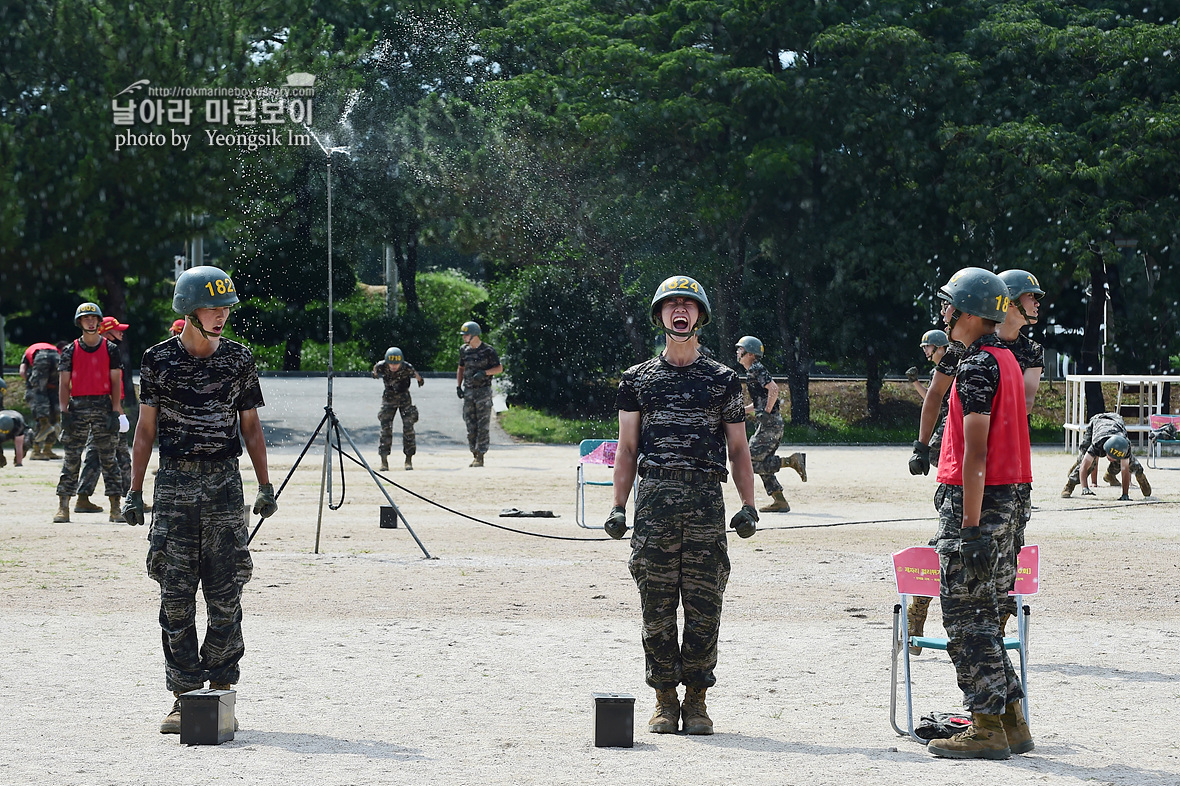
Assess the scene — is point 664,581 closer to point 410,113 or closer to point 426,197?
point 426,197

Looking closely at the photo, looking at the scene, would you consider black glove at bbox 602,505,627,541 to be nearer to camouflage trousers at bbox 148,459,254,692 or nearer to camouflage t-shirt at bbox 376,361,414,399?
camouflage trousers at bbox 148,459,254,692

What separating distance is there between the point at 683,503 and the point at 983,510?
3.92ft

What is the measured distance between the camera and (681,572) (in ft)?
19.5

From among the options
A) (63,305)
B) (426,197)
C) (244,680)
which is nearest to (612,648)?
(244,680)

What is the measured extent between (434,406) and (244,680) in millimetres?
27603

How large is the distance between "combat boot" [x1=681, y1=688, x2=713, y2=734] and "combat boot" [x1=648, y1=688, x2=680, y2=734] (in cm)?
4

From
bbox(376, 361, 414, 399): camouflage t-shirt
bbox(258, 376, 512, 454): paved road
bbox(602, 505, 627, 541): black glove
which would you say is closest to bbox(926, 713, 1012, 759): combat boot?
bbox(602, 505, 627, 541): black glove

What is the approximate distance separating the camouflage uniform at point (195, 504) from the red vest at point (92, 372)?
7920 mm

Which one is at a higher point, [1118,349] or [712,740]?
[1118,349]

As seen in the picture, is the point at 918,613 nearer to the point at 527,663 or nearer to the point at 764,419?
the point at 527,663

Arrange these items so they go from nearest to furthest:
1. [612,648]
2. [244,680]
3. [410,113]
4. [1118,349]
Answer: [244,680] < [612,648] < [1118,349] < [410,113]

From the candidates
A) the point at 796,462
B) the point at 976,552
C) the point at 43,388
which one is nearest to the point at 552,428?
the point at 43,388

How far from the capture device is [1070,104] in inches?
1188

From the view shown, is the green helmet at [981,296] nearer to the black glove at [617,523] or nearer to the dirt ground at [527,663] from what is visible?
Answer: the black glove at [617,523]
